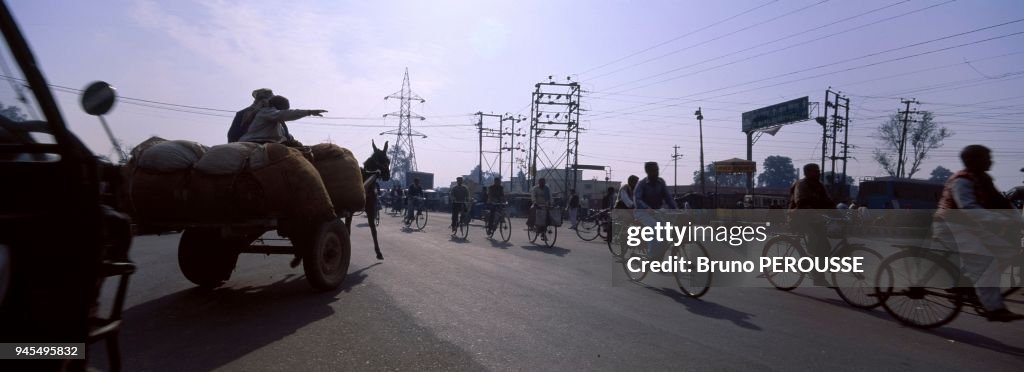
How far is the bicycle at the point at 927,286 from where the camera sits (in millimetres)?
4832

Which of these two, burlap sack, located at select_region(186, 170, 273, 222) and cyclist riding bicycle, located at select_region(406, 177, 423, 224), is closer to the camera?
burlap sack, located at select_region(186, 170, 273, 222)

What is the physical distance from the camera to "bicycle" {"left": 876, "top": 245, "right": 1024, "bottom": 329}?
4832mm

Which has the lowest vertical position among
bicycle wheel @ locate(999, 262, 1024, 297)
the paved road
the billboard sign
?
the paved road

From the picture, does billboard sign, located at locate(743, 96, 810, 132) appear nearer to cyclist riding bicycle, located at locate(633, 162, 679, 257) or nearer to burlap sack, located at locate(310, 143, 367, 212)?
cyclist riding bicycle, located at locate(633, 162, 679, 257)

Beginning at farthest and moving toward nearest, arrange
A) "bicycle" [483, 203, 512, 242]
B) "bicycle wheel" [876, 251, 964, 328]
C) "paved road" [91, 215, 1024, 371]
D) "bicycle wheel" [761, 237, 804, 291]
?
"bicycle" [483, 203, 512, 242] < "bicycle wheel" [761, 237, 804, 291] < "bicycle wheel" [876, 251, 964, 328] < "paved road" [91, 215, 1024, 371]

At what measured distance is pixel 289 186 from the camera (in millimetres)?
5152

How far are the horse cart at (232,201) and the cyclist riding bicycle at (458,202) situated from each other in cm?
890

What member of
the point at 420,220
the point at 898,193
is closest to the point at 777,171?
the point at 898,193

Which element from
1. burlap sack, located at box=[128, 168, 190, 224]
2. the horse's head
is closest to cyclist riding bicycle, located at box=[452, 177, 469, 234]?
the horse's head

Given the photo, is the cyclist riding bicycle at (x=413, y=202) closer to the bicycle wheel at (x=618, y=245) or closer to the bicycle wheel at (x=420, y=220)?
the bicycle wheel at (x=420, y=220)

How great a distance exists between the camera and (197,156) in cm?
499

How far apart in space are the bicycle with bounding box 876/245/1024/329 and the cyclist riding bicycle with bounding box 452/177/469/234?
10857 mm

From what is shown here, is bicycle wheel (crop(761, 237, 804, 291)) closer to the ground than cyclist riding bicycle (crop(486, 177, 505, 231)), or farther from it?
closer to the ground

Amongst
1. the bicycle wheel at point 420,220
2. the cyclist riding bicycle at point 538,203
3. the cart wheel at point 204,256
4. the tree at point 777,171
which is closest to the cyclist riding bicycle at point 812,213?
the cart wheel at point 204,256
